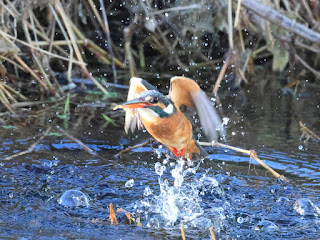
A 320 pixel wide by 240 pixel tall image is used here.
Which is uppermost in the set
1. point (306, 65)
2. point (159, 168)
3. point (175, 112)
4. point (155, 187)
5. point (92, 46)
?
point (92, 46)

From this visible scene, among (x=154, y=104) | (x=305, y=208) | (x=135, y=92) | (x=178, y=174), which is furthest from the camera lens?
(x=135, y=92)

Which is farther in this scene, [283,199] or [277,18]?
[277,18]

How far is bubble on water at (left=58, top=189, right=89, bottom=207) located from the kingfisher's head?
56 centimetres

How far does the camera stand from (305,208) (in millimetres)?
2883

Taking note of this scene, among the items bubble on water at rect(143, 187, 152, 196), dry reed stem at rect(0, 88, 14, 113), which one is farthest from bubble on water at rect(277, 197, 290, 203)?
dry reed stem at rect(0, 88, 14, 113)

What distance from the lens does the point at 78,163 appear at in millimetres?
3564

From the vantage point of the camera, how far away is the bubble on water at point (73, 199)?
9.53ft

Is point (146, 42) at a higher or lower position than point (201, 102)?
higher

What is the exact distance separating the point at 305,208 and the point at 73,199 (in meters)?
1.20

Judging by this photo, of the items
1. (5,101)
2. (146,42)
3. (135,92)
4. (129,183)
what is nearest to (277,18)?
(146,42)

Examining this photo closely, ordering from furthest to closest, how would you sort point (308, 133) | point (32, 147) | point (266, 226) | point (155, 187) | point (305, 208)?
1. point (308, 133)
2. point (32, 147)
3. point (155, 187)
4. point (305, 208)
5. point (266, 226)

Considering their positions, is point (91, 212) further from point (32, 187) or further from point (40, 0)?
point (40, 0)

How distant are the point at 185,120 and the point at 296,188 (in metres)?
0.75

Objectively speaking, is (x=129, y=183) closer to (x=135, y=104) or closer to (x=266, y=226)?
(x=135, y=104)
